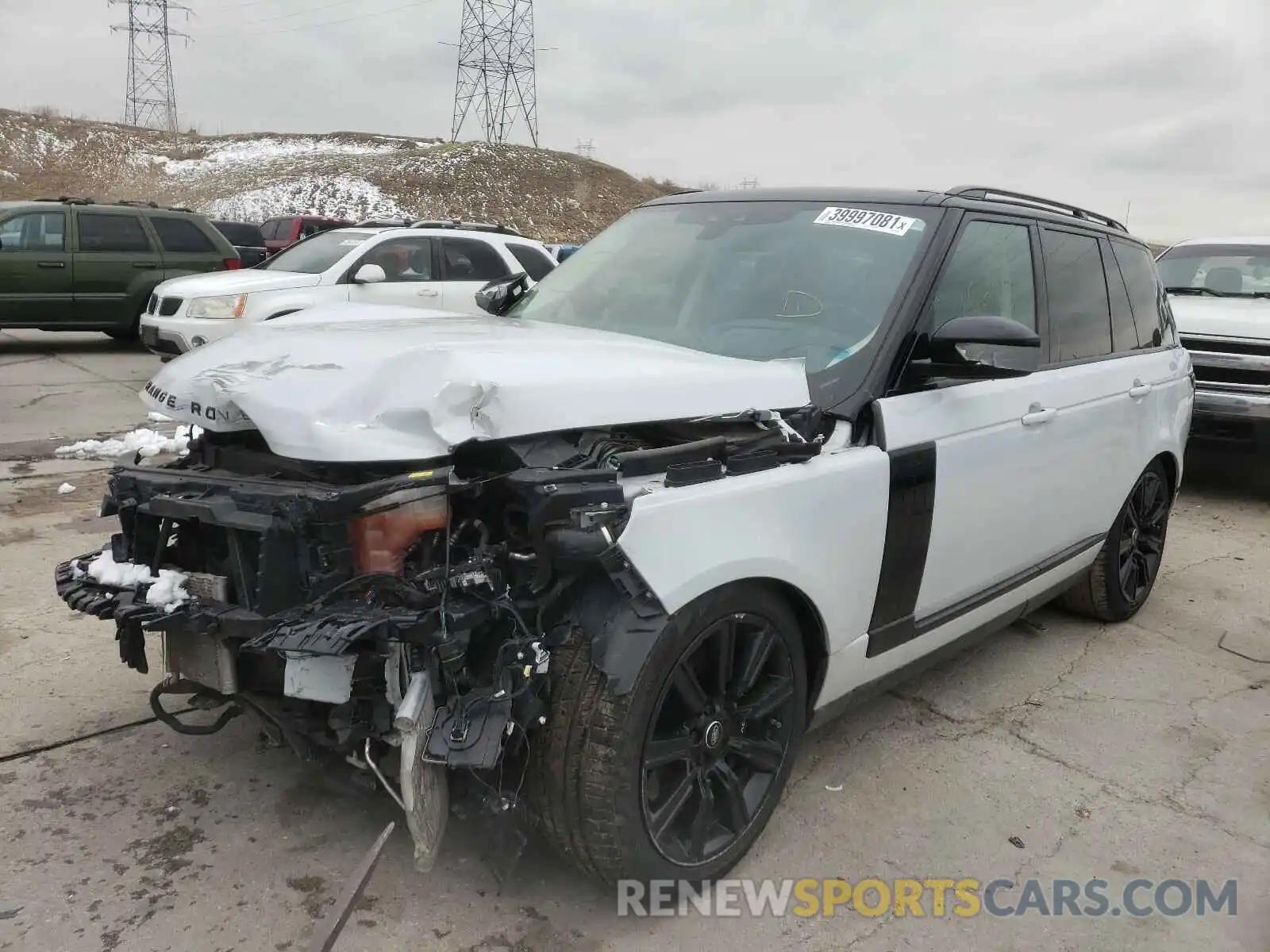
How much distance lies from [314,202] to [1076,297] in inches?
1516

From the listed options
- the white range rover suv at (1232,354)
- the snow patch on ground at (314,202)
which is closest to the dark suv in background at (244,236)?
the white range rover suv at (1232,354)

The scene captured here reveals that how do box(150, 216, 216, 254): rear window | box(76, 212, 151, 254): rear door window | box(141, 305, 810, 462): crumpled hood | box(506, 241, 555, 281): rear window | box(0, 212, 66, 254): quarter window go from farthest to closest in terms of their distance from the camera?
box(150, 216, 216, 254): rear window → box(76, 212, 151, 254): rear door window → box(0, 212, 66, 254): quarter window → box(506, 241, 555, 281): rear window → box(141, 305, 810, 462): crumpled hood

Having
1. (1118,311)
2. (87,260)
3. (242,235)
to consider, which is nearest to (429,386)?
(1118,311)

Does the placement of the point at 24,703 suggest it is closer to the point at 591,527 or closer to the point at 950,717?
the point at 591,527

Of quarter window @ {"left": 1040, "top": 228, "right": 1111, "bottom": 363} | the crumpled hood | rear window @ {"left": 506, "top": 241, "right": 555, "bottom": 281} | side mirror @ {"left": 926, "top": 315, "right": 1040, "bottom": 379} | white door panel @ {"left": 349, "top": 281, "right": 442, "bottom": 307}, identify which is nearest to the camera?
the crumpled hood

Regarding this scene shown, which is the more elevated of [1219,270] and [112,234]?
[1219,270]

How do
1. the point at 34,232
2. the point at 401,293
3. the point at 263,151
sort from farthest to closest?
the point at 263,151 < the point at 34,232 < the point at 401,293

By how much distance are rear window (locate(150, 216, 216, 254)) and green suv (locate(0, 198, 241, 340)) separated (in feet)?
0.03

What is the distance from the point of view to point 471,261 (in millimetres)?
10656

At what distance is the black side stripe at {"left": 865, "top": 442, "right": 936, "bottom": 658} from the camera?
2.85m

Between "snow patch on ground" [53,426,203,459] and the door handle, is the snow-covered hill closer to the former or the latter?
"snow patch on ground" [53,426,203,459]

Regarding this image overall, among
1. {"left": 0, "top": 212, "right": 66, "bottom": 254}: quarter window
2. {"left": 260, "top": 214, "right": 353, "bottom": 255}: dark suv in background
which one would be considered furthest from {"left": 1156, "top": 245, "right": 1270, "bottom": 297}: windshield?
{"left": 260, "top": 214, "right": 353, "bottom": 255}: dark suv in background

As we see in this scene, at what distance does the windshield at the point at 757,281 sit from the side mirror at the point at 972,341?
8.1 inches

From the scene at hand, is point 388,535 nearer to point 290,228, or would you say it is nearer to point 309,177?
point 290,228
